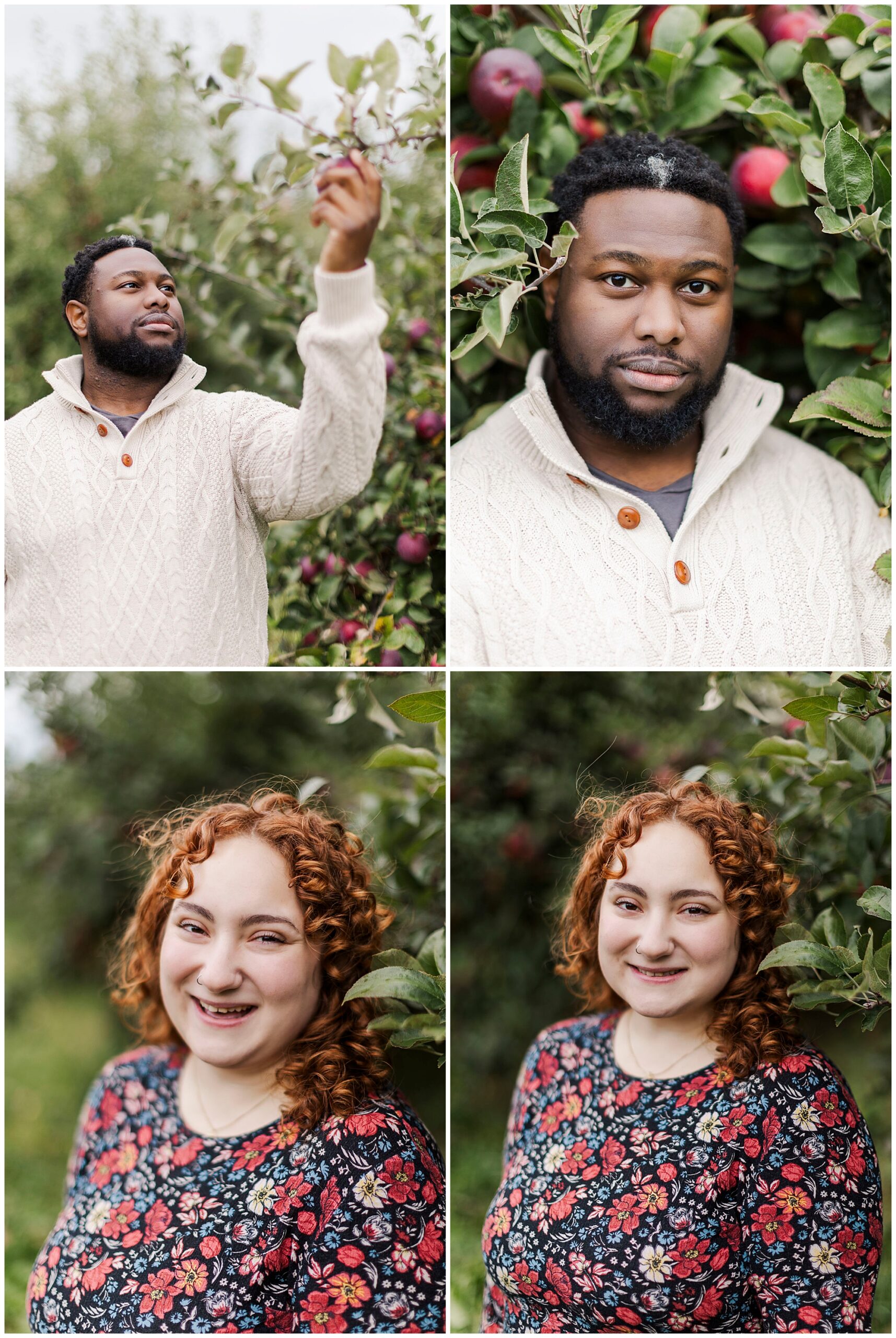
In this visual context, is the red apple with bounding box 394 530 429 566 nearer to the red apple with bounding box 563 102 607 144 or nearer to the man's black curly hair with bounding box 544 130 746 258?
the man's black curly hair with bounding box 544 130 746 258

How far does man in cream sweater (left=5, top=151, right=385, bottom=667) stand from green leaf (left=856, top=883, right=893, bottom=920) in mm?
830

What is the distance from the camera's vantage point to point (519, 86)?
151cm

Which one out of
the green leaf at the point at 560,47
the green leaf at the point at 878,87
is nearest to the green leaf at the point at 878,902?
the green leaf at the point at 878,87

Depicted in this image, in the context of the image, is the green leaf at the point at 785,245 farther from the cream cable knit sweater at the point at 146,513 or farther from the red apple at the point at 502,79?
the cream cable knit sweater at the point at 146,513

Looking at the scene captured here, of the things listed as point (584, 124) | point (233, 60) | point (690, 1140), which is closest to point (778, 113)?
point (584, 124)

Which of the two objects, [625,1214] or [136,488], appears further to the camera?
[136,488]

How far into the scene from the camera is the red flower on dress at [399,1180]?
1260mm

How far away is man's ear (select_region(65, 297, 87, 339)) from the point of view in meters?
1.37

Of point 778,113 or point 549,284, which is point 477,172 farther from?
point 778,113

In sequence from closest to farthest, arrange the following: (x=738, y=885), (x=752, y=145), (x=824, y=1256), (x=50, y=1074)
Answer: (x=824, y=1256) → (x=738, y=885) → (x=752, y=145) → (x=50, y=1074)

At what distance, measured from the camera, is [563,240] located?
1334 millimetres

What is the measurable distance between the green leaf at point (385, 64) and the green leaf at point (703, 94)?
389 mm

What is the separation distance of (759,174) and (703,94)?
140mm

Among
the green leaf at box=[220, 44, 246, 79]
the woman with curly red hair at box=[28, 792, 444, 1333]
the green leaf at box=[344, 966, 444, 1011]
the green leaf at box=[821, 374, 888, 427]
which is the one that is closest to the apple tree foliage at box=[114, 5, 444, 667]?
the green leaf at box=[220, 44, 246, 79]
